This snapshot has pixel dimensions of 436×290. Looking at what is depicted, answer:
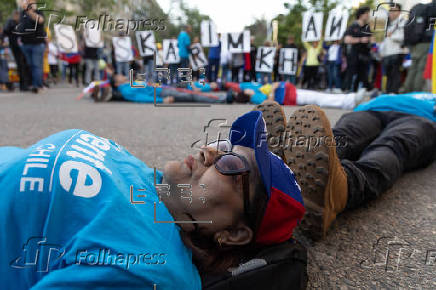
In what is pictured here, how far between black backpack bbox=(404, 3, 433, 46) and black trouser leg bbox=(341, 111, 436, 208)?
2.36 m

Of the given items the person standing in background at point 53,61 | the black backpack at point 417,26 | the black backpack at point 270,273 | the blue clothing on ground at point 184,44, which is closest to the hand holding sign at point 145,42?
the blue clothing on ground at point 184,44

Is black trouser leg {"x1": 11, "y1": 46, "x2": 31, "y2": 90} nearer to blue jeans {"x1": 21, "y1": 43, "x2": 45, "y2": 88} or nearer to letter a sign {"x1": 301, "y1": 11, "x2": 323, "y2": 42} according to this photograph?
blue jeans {"x1": 21, "y1": 43, "x2": 45, "y2": 88}

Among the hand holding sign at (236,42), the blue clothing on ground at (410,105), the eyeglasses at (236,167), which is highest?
the hand holding sign at (236,42)

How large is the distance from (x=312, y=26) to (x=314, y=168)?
264 centimetres

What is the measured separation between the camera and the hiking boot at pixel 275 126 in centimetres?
162

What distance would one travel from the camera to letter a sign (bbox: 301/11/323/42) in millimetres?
3295

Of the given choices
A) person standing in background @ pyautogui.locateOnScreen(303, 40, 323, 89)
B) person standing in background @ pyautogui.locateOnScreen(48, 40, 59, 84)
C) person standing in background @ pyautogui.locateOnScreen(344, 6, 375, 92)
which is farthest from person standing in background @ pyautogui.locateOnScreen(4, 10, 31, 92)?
person standing in background @ pyautogui.locateOnScreen(344, 6, 375, 92)

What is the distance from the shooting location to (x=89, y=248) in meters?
0.86

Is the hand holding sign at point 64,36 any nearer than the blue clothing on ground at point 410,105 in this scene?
Yes

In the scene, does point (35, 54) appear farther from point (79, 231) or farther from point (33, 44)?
point (79, 231)

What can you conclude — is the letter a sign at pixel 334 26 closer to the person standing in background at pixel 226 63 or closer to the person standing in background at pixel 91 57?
the person standing in background at pixel 226 63

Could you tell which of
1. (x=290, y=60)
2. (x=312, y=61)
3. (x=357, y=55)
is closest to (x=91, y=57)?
(x=290, y=60)

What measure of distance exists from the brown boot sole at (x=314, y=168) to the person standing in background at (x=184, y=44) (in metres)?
2.00

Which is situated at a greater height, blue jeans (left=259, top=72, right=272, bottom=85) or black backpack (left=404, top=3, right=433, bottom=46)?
black backpack (left=404, top=3, right=433, bottom=46)
